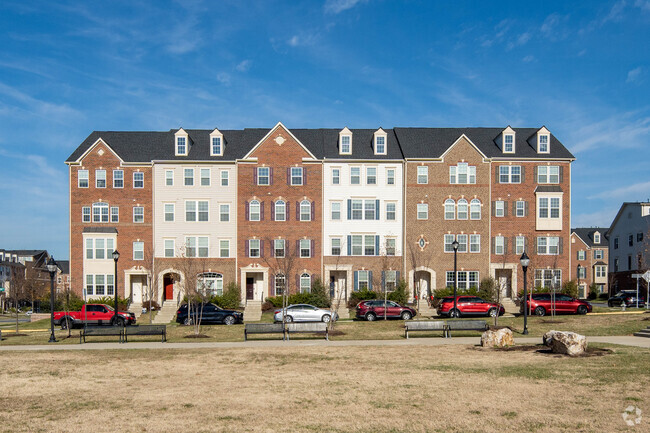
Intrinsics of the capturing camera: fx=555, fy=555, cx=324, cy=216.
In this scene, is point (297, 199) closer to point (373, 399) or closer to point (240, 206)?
point (240, 206)

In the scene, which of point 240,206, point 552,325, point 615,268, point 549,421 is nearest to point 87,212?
point 240,206

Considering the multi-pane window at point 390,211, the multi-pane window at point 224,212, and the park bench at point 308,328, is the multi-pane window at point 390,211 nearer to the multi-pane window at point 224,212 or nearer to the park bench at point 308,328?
the multi-pane window at point 224,212

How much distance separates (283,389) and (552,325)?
1979 centimetres

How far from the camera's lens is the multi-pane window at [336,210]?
46938 mm

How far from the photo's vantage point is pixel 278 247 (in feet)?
152

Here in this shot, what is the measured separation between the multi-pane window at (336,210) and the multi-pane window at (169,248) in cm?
1369

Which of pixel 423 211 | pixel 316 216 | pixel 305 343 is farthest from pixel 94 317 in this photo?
pixel 423 211

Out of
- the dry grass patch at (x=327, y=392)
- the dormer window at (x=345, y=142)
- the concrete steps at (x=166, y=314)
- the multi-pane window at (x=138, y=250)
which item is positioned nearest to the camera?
the dry grass patch at (x=327, y=392)

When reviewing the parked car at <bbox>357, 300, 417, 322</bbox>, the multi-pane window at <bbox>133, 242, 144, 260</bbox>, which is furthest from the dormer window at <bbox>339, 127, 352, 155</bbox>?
the multi-pane window at <bbox>133, 242, 144, 260</bbox>

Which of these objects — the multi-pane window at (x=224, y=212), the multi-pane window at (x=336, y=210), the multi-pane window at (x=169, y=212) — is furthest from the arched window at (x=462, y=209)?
the multi-pane window at (x=169, y=212)

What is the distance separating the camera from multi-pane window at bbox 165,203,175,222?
46.8m

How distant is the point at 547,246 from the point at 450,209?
8.71 m

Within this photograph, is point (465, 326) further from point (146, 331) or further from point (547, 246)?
point (547, 246)

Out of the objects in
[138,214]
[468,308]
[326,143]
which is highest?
[326,143]
